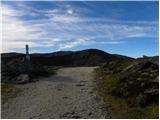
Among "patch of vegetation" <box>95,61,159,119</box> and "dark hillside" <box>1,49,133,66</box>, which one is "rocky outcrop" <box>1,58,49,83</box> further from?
"dark hillside" <box>1,49,133,66</box>

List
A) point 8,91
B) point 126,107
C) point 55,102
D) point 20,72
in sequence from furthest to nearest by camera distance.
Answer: point 20,72
point 8,91
point 55,102
point 126,107

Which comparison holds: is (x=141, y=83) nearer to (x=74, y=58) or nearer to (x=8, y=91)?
(x=8, y=91)

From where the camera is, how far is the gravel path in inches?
626

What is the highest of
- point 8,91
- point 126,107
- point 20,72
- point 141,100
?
point 20,72

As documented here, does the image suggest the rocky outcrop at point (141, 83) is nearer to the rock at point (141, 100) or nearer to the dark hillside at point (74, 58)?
the rock at point (141, 100)

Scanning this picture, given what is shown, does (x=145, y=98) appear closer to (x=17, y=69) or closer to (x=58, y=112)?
(x=58, y=112)

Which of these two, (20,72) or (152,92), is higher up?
(20,72)

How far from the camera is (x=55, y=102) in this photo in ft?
59.8

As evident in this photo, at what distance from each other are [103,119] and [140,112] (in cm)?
195

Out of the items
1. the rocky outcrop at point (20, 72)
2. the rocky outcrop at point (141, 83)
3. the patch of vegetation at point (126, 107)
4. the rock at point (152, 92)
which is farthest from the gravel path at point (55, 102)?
the rock at point (152, 92)

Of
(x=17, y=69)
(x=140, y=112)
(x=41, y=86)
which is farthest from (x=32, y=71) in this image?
(x=140, y=112)

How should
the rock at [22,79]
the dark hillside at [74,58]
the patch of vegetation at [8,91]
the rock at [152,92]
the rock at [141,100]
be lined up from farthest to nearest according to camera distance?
1. the dark hillside at [74,58]
2. the rock at [22,79]
3. the patch of vegetation at [8,91]
4. the rock at [152,92]
5. the rock at [141,100]

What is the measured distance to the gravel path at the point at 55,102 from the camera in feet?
52.1

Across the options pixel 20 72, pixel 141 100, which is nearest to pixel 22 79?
pixel 20 72
